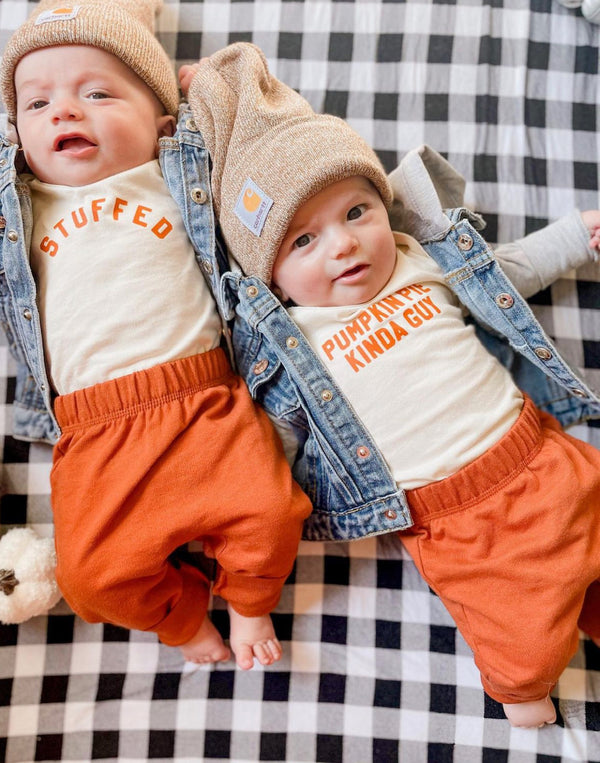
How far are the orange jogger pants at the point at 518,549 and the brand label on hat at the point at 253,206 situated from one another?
504 mm

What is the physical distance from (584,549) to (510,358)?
39 centimetres

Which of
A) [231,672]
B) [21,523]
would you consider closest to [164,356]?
[21,523]

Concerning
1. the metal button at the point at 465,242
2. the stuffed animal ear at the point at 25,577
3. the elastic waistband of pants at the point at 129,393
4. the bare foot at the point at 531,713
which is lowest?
the bare foot at the point at 531,713

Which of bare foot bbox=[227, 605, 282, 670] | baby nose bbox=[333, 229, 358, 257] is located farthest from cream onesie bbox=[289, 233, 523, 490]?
bare foot bbox=[227, 605, 282, 670]

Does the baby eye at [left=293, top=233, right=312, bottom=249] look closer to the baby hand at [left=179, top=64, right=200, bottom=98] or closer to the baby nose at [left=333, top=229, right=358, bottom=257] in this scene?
the baby nose at [left=333, top=229, right=358, bottom=257]

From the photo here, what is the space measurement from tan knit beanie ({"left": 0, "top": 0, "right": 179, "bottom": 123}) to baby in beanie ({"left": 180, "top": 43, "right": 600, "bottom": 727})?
71 mm

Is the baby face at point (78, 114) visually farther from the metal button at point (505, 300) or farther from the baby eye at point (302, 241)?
the metal button at point (505, 300)

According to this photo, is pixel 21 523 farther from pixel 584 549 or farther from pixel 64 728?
pixel 584 549

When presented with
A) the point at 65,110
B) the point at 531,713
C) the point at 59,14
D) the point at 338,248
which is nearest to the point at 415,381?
the point at 338,248

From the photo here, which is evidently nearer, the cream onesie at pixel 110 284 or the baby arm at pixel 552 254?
the cream onesie at pixel 110 284

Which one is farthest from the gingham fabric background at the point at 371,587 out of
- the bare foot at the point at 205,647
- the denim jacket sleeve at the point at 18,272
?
the denim jacket sleeve at the point at 18,272

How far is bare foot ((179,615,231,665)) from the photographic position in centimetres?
117

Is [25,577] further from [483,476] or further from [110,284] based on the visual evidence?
[483,476]

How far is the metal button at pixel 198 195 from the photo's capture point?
111cm
